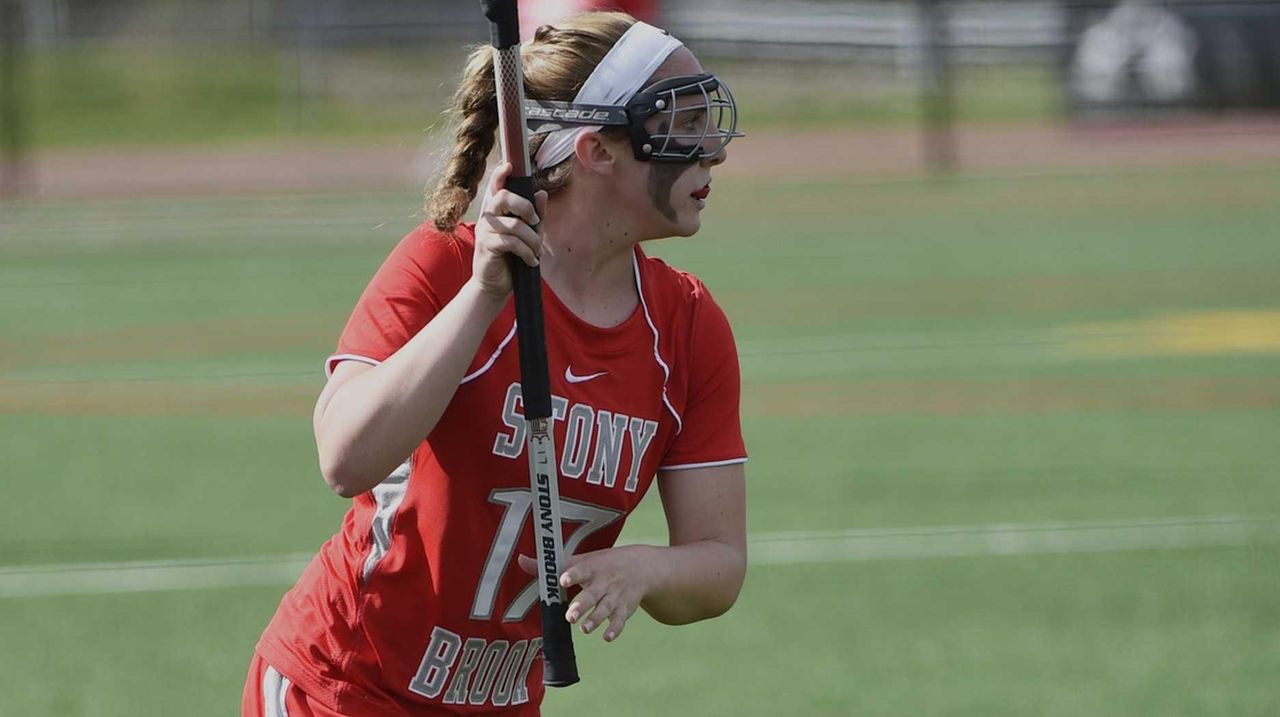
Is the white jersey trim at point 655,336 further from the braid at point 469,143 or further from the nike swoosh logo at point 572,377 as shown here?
the braid at point 469,143

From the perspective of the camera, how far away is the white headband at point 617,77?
341cm

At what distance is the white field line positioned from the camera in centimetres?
755

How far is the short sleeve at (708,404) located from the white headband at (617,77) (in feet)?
1.56

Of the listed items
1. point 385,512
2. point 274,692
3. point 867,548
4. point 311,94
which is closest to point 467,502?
point 385,512

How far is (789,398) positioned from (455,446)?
8160 millimetres

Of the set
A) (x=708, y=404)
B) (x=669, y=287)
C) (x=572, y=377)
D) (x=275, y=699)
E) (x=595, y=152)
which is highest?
(x=595, y=152)

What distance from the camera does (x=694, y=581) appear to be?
140 inches

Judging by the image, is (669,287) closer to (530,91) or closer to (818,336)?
(530,91)

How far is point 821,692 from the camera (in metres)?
6.13

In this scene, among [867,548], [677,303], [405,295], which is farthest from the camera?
[867,548]

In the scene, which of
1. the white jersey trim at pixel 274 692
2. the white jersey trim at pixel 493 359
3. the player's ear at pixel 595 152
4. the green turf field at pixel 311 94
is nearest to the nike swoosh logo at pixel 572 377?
the white jersey trim at pixel 493 359

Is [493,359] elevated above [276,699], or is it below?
above

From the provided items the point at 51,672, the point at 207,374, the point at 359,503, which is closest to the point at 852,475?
the point at 51,672

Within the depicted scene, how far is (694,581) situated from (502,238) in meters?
0.84
